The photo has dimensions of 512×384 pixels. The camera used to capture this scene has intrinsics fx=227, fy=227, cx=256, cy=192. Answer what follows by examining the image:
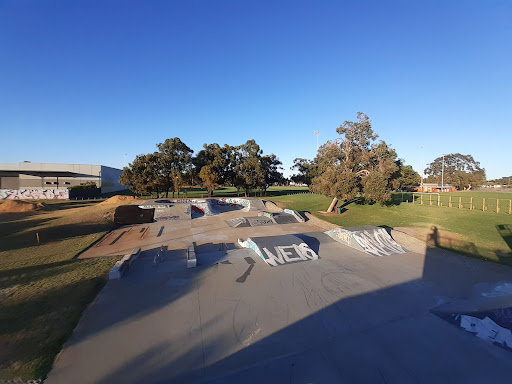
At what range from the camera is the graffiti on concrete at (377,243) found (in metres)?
11.8

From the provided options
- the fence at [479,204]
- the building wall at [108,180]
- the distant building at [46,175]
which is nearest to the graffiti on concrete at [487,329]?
the fence at [479,204]

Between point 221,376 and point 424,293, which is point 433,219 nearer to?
point 424,293

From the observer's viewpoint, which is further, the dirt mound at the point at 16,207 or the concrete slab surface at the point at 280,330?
the dirt mound at the point at 16,207

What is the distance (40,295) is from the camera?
23.8ft

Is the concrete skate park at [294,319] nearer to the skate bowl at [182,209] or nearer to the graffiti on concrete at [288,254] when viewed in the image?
the graffiti on concrete at [288,254]

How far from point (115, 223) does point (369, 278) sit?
20.8 m

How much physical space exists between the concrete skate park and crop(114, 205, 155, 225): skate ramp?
966 centimetres

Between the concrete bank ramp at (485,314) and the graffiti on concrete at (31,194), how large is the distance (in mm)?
53612

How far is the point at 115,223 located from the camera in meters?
20.6

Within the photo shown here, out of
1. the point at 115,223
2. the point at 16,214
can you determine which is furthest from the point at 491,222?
the point at 16,214

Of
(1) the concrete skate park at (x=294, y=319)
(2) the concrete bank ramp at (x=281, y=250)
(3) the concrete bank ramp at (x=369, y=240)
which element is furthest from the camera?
(3) the concrete bank ramp at (x=369, y=240)

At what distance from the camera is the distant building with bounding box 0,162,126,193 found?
5344cm

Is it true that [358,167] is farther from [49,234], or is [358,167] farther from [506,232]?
[49,234]

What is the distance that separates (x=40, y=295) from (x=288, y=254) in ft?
30.3
